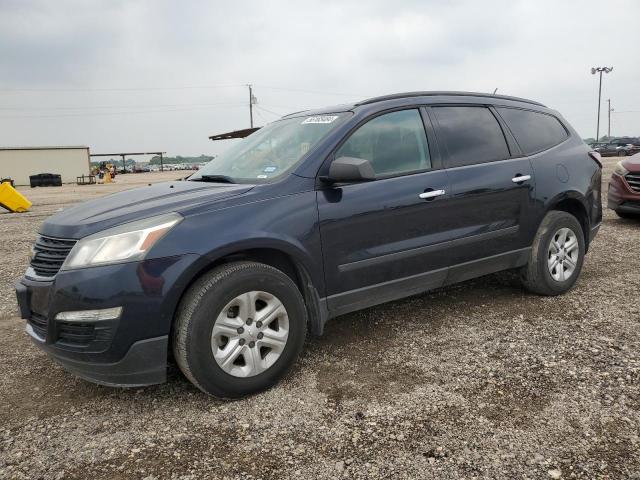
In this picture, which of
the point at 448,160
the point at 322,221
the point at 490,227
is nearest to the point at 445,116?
the point at 448,160

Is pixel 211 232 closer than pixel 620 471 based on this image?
No

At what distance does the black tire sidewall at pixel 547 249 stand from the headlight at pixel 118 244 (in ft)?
10.1

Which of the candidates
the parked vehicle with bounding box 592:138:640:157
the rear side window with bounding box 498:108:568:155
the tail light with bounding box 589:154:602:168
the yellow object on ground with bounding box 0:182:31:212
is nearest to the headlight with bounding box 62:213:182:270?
the rear side window with bounding box 498:108:568:155

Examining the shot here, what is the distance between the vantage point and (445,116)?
12.3 feet

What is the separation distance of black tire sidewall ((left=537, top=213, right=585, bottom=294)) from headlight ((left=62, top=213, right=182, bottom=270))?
3080mm

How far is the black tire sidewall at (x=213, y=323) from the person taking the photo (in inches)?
100

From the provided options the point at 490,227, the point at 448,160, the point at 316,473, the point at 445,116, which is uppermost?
the point at 445,116

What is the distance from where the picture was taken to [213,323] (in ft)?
8.44

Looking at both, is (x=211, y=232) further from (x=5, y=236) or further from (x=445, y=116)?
(x=5, y=236)

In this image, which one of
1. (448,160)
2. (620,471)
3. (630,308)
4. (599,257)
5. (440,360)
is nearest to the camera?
(620,471)

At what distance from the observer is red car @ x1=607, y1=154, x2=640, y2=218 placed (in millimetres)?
7527

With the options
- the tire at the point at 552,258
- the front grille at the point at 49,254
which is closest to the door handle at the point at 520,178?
the tire at the point at 552,258

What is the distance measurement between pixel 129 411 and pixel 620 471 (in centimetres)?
241

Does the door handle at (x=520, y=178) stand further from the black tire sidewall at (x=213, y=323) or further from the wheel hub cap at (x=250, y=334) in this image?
the wheel hub cap at (x=250, y=334)
